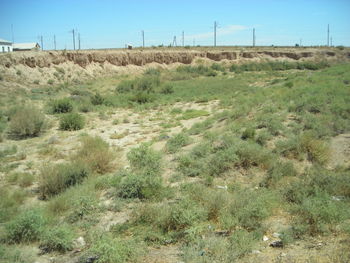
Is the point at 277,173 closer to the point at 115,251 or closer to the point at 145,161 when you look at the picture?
the point at 145,161

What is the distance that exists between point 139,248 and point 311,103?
31.1 ft

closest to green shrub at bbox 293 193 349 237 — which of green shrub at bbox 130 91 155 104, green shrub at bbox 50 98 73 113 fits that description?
green shrub at bbox 50 98 73 113

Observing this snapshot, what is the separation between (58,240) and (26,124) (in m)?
10.4

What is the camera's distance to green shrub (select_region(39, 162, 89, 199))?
870cm

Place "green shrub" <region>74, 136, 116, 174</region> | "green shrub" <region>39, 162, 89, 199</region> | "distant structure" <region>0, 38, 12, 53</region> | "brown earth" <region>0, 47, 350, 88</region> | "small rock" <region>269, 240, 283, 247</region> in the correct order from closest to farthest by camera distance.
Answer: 1. "small rock" <region>269, 240, 283, 247</region>
2. "green shrub" <region>39, 162, 89, 199</region>
3. "green shrub" <region>74, 136, 116, 174</region>
4. "brown earth" <region>0, 47, 350, 88</region>
5. "distant structure" <region>0, 38, 12, 53</region>

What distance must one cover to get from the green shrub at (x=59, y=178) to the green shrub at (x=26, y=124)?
6614mm

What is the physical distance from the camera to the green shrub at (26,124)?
585 inches

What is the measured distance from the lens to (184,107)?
21.1 metres

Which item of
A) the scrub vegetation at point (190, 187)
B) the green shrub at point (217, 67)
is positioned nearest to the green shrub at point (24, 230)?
the scrub vegetation at point (190, 187)

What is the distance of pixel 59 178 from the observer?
8883 millimetres

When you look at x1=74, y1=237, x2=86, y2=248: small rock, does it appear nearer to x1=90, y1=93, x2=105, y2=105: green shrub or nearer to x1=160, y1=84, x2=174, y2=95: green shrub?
x1=90, y1=93, x2=105, y2=105: green shrub

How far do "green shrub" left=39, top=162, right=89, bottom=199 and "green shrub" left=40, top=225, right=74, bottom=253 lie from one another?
8.56ft

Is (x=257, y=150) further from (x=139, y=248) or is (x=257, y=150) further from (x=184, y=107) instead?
(x=184, y=107)

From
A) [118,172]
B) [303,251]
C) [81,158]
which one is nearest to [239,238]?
[303,251]
